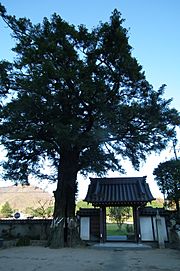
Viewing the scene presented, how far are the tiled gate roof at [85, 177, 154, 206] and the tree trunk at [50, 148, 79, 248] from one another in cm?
179

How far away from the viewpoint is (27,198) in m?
71.6

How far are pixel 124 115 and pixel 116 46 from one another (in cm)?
348

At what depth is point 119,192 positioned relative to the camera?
609 inches

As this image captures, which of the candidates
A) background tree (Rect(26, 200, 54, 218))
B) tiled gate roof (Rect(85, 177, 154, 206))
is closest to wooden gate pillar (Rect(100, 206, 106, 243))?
tiled gate roof (Rect(85, 177, 154, 206))

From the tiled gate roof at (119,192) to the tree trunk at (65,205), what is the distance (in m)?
1.79

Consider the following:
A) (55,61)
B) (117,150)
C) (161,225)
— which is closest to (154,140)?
(117,150)

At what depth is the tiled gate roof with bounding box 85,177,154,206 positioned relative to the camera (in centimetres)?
1419

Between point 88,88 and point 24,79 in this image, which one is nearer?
point 88,88

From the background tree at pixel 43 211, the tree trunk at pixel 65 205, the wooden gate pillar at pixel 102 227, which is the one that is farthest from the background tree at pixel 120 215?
the tree trunk at pixel 65 205

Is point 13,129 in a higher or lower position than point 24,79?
lower

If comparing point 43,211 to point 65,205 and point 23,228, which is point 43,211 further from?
point 65,205

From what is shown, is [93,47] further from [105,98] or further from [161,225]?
[161,225]

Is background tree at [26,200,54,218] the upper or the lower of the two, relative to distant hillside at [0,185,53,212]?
lower

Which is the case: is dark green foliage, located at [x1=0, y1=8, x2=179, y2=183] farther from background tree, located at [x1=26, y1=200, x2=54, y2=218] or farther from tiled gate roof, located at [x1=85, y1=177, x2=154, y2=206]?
background tree, located at [x1=26, y1=200, x2=54, y2=218]
